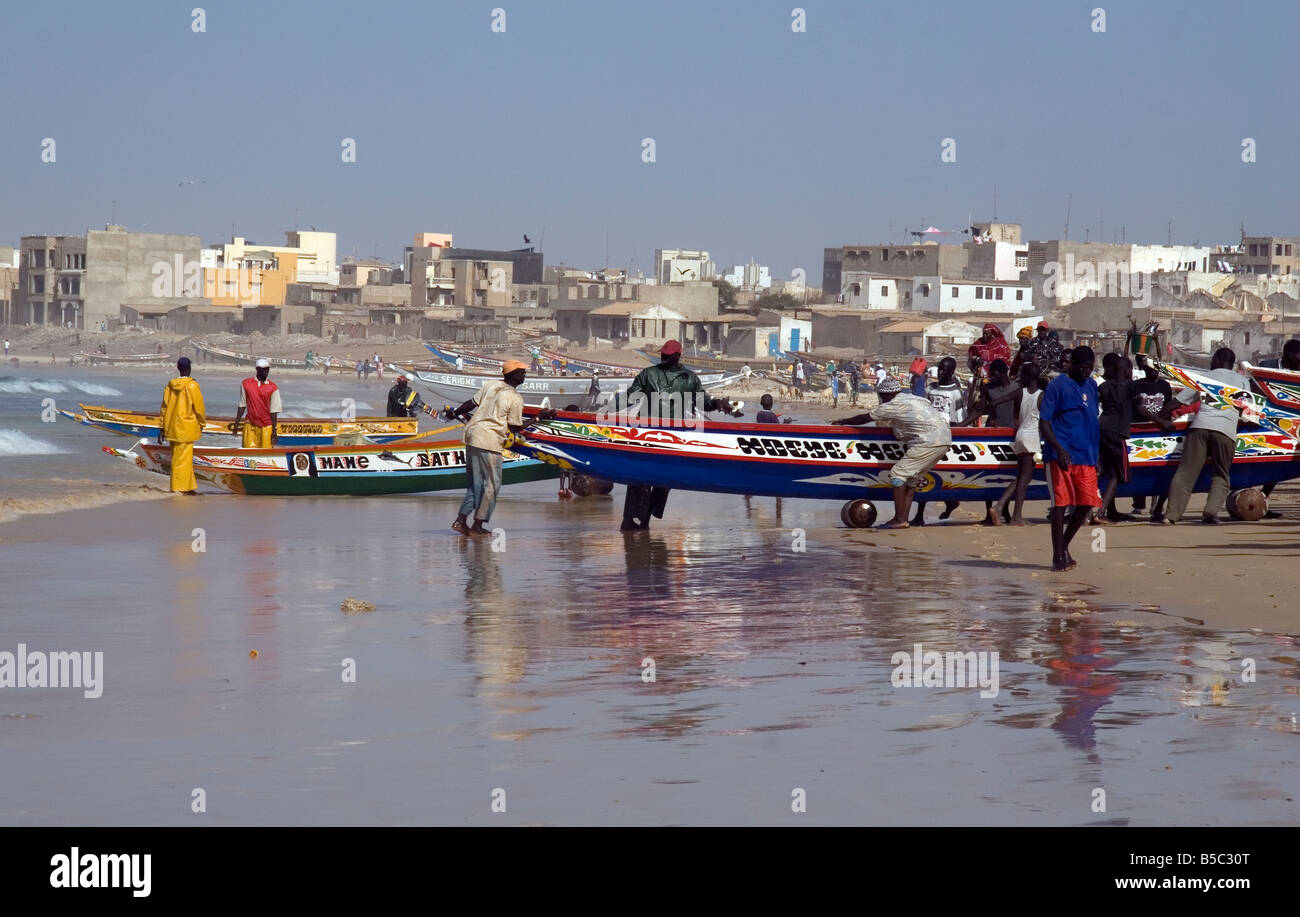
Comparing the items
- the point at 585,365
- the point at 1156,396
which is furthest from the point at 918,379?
the point at 585,365

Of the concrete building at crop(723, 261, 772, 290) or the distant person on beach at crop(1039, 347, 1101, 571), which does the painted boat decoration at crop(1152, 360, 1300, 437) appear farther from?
the concrete building at crop(723, 261, 772, 290)

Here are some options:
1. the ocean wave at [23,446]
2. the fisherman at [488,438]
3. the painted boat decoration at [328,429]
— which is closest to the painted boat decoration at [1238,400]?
the fisherman at [488,438]

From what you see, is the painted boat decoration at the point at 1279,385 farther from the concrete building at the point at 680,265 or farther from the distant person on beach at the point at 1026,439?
the concrete building at the point at 680,265

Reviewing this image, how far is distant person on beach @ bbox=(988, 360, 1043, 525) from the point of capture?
13711 mm

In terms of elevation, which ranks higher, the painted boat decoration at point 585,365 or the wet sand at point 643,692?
the painted boat decoration at point 585,365

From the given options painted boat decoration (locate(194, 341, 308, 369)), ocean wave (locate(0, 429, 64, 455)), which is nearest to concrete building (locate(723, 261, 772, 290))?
painted boat decoration (locate(194, 341, 308, 369))

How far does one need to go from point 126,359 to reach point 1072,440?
97.0 m

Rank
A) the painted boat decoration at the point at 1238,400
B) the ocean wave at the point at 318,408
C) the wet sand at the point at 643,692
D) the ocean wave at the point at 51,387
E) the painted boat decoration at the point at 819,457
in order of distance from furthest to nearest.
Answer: the ocean wave at the point at 51,387, the ocean wave at the point at 318,408, the painted boat decoration at the point at 819,457, the painted boat decoration at the point at 1238,400, the wet sand at the point at 643,692

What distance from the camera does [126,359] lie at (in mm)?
99938

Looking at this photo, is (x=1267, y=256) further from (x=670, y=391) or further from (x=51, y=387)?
(x=670, y=391)

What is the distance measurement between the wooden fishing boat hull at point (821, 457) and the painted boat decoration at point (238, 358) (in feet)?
246

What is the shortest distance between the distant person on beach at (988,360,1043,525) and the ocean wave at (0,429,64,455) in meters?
24.5

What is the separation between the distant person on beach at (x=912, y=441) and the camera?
44.8 ft
